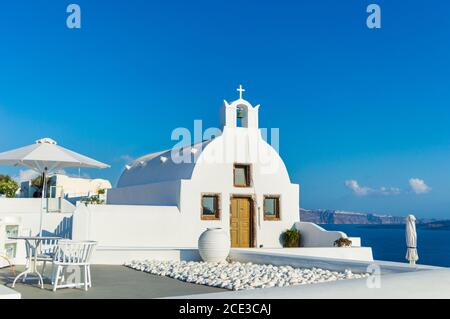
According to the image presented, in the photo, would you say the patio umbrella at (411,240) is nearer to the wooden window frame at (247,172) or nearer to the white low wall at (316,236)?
the white low wall at (316,236)

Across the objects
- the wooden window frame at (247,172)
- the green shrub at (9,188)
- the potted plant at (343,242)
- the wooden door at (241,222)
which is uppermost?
the green shrub at (9,188)

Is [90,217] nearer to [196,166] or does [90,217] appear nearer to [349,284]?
[196,166]

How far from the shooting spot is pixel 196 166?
17828 millimetres

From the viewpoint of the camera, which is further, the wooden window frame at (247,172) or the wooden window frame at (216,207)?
the wooden window frame at (247,172)

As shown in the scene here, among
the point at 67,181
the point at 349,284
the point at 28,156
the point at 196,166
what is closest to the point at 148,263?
the point at 28,156

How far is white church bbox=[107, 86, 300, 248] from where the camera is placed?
17578 millimetres

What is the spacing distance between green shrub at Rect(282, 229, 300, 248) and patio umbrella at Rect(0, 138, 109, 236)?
353 inches

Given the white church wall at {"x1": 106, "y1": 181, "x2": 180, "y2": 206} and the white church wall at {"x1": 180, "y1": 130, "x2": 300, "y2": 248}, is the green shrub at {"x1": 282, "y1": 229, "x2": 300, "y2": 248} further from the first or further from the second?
the white church wall at {"x1": 106, "y1": 181, "x2": 180, "y2": 206}

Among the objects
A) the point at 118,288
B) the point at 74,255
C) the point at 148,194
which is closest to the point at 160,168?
the point at 148,194

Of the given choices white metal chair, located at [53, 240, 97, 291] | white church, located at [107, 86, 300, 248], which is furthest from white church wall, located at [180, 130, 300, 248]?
white metal chair, located at [53, 240, 97, 291]

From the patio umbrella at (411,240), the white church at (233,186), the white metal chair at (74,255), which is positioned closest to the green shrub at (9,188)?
the white church at (233,186)

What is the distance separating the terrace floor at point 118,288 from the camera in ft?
25.6

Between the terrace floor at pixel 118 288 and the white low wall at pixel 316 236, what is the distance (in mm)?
8347

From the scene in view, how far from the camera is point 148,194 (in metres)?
19.5
